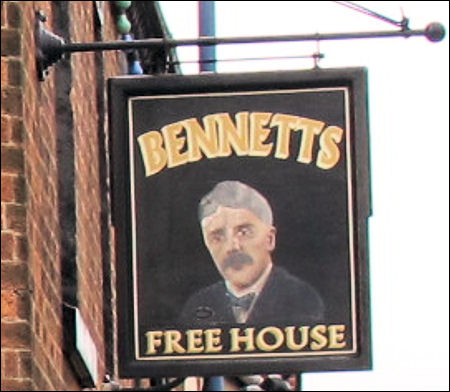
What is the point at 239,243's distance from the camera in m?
9.00

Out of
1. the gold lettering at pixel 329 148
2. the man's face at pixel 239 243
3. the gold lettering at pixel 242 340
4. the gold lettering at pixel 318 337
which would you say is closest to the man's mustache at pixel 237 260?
the man's face at pixel 239 243

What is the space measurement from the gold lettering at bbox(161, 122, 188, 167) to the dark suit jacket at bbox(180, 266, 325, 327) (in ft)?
1.85

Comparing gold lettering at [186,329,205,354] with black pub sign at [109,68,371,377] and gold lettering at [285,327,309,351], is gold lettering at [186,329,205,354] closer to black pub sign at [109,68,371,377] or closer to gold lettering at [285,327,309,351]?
black pub sign at [109,68,371,377]

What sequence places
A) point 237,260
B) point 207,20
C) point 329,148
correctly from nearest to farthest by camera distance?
point 237,260, point 329,148, point 207,20

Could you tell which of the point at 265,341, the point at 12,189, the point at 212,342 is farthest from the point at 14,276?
the point at 265,341

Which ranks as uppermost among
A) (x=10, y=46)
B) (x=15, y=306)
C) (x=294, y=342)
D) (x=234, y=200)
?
(x=10, y=46)

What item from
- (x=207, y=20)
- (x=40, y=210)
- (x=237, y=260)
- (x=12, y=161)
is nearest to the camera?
(x=12, y=161)

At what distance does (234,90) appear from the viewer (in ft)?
29.8

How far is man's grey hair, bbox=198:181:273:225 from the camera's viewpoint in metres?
8.99

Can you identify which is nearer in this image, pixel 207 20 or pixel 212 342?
pixel 212 342

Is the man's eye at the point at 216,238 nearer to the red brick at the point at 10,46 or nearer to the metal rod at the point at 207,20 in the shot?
the red brick at the point at 10,46

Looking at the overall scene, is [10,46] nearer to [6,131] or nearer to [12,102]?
[12,102]

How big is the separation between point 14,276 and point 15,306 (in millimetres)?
134

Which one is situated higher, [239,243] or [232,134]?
[232,134]
